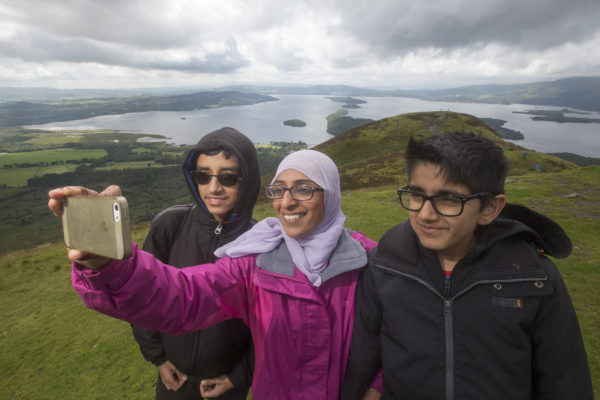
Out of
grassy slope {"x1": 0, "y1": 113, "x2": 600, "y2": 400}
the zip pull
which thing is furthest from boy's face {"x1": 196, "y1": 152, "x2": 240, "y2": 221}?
grassy slope {"x1": 0, "y1": 113, "x2": 600, "y2": 400}

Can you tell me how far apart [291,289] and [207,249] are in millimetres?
1180

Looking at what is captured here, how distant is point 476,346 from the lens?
2043mm

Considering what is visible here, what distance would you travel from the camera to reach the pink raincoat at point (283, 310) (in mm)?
2105

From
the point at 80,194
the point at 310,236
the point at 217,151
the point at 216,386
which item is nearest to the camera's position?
the point at 80,194

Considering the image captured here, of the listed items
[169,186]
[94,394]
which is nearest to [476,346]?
[94,394]

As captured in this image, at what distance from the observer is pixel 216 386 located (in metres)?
2.89

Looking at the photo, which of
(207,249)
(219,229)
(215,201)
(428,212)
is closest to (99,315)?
(207,249)

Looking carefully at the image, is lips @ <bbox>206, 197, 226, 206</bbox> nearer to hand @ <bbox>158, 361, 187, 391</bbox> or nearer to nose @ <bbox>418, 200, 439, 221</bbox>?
hand @ <bbox>158, 361, 187, 391</bbox>

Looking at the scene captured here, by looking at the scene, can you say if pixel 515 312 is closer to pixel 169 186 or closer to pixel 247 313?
pixel 247 313

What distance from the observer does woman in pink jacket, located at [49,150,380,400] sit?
2.16m

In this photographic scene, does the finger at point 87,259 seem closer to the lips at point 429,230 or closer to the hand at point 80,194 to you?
the hand at point 80,194

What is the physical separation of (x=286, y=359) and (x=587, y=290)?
8647 millimetres

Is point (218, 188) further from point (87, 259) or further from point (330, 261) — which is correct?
point (87, 259)

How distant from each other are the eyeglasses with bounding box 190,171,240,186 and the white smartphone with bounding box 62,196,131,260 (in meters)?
1.56
